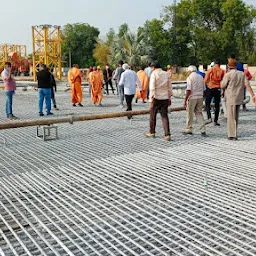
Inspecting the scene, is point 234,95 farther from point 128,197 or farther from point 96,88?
point 96,88

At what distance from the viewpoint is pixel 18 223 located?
3.66 metres

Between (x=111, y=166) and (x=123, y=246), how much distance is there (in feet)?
7.82

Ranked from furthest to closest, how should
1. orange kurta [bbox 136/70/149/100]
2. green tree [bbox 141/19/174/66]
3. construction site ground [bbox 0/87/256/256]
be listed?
green tree [bbox 141/19/174/66]
orange kurta [bbox 136/70/149/100]
construction site ground [bbox 0/87/256/256]

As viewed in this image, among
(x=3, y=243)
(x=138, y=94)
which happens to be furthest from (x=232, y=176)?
(x=138, y=94)

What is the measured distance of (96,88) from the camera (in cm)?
1358

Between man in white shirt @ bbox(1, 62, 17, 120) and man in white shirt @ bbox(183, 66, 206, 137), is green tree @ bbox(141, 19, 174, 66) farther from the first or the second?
man in white shirt @ bbox(183, 66, 206, 137)

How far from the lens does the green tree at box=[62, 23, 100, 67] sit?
70.3m

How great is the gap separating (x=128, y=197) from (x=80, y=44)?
234ft

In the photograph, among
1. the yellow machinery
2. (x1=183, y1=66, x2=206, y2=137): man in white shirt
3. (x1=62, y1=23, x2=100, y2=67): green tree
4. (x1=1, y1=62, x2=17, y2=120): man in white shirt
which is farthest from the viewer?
(x1=62, y1=23, x2=100, y2=67): green tree

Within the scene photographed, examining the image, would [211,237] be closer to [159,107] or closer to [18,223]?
[18,223]

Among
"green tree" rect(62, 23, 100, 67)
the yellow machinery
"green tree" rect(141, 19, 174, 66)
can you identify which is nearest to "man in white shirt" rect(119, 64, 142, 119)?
the yellow machinery

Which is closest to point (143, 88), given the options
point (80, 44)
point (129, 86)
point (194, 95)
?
point (129, 86)

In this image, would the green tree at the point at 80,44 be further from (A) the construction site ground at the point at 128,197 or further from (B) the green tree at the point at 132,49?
(A) the construction site ground at the point at 128,197

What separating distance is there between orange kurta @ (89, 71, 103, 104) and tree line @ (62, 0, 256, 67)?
94.3ft
